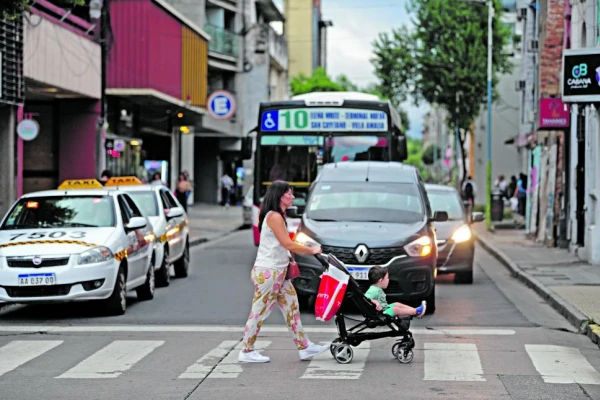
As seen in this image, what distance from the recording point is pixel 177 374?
998 centimetres

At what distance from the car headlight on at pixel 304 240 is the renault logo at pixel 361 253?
21.1 inches

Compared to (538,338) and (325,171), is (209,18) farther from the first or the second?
(538,338)

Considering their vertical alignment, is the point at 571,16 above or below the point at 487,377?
above

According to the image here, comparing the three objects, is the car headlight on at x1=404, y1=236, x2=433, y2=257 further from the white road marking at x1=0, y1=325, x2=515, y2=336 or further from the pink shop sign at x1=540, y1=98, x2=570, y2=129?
the pink shop sign at x1=540, y1=98, x2=570, y2=129

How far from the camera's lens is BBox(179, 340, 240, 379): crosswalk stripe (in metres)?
9.96

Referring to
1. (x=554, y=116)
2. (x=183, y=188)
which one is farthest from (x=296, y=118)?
(x=183, y=188)

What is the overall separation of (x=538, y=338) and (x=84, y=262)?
223 inches

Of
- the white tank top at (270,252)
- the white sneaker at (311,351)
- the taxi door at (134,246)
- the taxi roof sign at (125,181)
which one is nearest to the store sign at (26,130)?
the taxi roof sign at (125,181)

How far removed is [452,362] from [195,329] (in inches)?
148

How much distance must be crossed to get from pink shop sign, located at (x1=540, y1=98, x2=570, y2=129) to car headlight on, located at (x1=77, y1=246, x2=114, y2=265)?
52.3 feet

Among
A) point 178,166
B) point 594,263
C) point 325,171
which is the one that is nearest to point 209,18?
point 178,166

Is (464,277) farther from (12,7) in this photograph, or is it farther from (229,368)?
(229,368)

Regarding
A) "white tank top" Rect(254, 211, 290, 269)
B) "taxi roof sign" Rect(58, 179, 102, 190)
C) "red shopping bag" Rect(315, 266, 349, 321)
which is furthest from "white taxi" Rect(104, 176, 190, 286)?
"red shopping bag" Rect(315, 266, 349, 321)

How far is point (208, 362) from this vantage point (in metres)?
10.7
